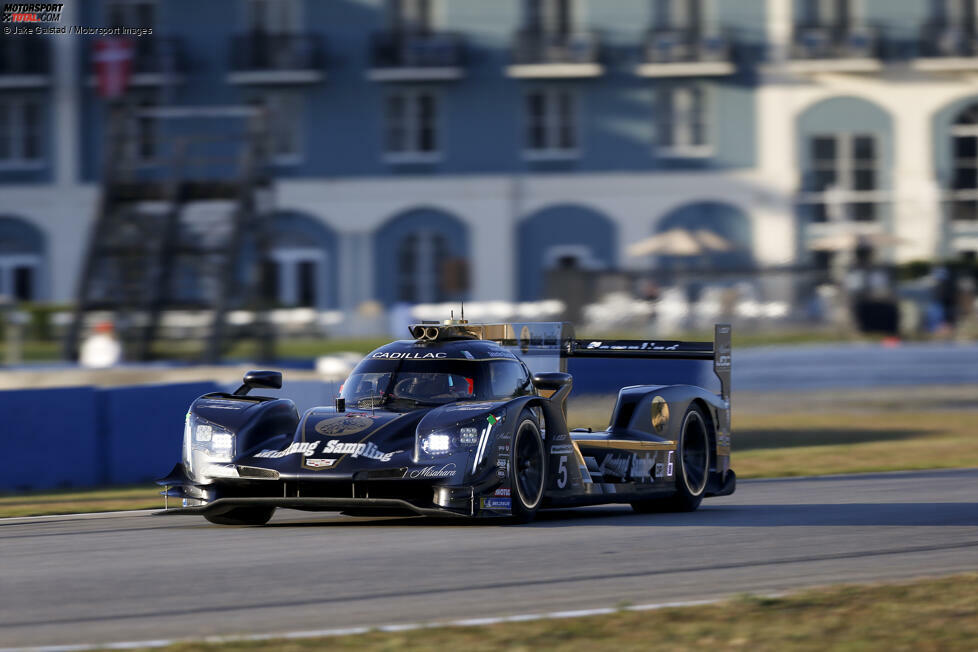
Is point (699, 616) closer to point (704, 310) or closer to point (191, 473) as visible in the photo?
point (191, 473)

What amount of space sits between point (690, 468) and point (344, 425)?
119 inches

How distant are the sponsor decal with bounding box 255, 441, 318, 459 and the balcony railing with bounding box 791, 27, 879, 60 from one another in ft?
115

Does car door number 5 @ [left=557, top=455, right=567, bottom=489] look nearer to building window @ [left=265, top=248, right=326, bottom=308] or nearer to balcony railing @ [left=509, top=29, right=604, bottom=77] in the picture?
balcony railing @ [left=509, top=29, right=604, bottom=77]

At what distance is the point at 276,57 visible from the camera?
43094 millimetres

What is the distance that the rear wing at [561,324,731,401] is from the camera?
444 inches

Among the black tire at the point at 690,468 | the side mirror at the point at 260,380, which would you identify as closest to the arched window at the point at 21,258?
the black tire at the point at 690,468

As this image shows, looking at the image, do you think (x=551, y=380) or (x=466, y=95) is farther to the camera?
(x=466, y=95)

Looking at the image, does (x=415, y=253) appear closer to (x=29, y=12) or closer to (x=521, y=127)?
Result: (x=521, y=127)

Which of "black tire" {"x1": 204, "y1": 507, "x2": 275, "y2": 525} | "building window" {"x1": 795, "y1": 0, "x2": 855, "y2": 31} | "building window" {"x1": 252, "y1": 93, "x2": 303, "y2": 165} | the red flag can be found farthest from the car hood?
"building window" {"x1": 252, "y1": 93, "x2": 303, "y2": 165}

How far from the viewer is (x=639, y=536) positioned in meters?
8.80

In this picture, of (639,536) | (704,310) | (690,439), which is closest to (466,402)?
(639,536)

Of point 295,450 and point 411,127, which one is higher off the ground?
point 411,127

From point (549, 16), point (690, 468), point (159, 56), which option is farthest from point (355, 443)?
point (159, 56)

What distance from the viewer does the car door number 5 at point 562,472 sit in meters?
9.65
